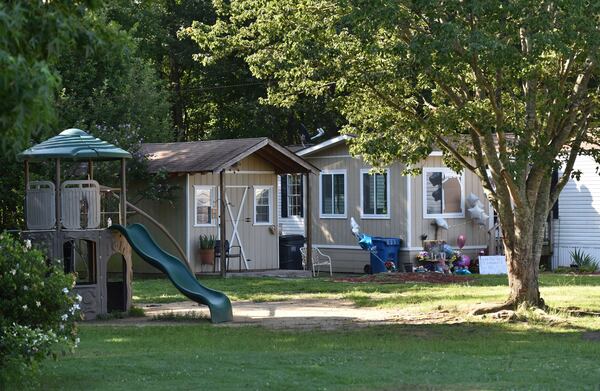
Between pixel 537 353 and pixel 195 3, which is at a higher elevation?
pixel 195 3

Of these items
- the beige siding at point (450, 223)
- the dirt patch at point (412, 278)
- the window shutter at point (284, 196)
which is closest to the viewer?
the dirt patch at point (412, 278)

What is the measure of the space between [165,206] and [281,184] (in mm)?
6449

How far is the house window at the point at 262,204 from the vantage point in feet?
98.7

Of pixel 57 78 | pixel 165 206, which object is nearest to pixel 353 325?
pixel 57 78

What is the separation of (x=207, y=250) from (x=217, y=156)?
2.63m

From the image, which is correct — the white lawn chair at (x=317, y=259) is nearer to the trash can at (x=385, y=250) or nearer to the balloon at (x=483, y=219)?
the trash can at (x=385, y=250)

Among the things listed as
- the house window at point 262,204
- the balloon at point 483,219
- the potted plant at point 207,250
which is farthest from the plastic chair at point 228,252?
the balloon at point 483,219

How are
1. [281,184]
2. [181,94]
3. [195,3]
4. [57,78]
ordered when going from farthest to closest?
[181,94] < [195,3] < [281,184] < [57,78]

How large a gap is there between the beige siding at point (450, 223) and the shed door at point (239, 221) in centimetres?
474

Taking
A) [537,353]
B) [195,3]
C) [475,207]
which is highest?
[195,3]

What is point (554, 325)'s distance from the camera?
16.5 m

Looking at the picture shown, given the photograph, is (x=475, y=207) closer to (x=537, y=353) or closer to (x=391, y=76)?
(x=391, y=76)

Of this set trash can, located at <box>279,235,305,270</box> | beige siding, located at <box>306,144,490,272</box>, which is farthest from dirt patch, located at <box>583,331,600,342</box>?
trash can, located at <box>279,235,305,270</box>

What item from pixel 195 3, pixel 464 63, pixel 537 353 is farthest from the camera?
pixel 195 3
